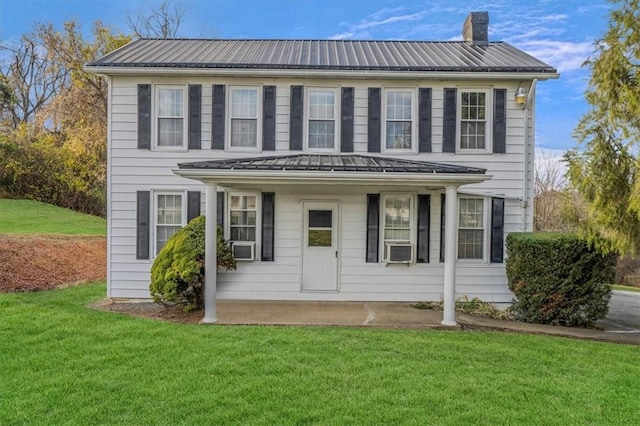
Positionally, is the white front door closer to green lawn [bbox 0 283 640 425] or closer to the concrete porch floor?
the concrete porch floor

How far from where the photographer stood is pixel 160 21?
20.9m

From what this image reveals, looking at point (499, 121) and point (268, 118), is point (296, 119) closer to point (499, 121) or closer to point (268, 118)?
point (268, 118)

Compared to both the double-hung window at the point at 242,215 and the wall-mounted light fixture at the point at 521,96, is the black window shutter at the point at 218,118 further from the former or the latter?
the wall-mounted light fixture at the point at 521,96

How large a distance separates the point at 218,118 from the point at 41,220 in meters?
12.0

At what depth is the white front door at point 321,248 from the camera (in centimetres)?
859

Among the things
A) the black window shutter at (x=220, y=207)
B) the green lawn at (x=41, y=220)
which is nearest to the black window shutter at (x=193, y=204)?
the black window shutter at (x=220, y=207)

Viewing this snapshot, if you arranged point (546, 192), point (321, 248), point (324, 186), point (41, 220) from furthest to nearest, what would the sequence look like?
1. point (546, 192)
2. point (41, 220)
3. point (321, 248)
4. point (324, 186)

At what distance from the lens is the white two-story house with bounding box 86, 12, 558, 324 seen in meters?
8.38

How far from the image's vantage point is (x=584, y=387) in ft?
14.3

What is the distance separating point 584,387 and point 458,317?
313 centimetres

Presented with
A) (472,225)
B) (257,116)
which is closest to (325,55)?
(257,116)

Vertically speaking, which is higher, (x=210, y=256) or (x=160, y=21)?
(x=160, y=21)

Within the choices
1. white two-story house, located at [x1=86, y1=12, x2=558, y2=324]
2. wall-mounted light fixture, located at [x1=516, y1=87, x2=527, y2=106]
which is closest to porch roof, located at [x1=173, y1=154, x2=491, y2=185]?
white two-story house, located at [x1=86, y1=12, x2=558, y2=324]

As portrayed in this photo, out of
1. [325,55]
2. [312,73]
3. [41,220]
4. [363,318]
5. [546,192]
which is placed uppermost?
[325,55]
